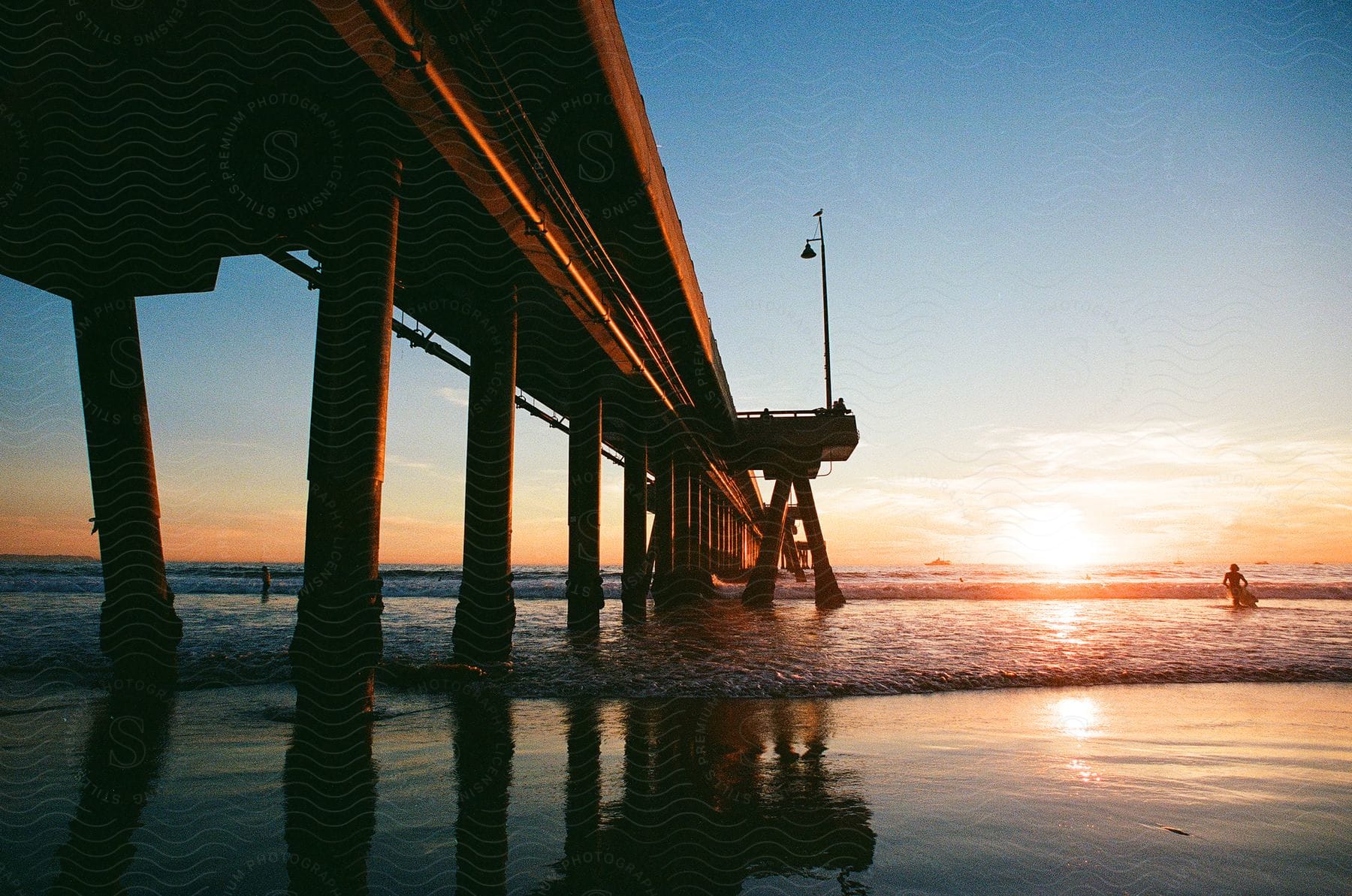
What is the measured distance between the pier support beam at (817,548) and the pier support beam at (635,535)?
5517mm

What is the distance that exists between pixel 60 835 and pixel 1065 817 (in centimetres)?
523

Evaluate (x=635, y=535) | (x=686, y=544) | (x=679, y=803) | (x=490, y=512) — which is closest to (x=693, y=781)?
(x=679, y=803)

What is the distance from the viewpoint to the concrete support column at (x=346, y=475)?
5.66m

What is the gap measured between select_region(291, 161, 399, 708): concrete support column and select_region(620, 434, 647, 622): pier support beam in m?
12.3

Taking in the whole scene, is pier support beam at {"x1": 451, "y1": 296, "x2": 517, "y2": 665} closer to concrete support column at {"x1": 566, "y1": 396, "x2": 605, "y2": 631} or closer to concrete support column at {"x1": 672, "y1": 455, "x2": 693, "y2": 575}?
concrete support column at {"x1": 566, "y1": 396, "x2": 605, "y2": 631}

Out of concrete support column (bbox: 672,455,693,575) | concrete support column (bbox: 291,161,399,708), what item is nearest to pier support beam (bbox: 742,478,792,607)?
concrete support column (bbox: 672,455,693,575)

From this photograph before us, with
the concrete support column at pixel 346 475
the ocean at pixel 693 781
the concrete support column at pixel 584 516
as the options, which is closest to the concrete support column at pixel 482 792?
the ocean at pixel 693 781

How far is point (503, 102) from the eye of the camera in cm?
638

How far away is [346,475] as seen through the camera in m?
5.85

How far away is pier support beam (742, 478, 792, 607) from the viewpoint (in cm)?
2317

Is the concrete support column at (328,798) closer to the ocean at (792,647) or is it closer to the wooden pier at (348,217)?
the wooden pier at (348,217)

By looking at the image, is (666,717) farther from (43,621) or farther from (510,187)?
(43,621)

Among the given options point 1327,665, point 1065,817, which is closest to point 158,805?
point 1065,817

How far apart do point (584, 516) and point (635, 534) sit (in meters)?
5.68
